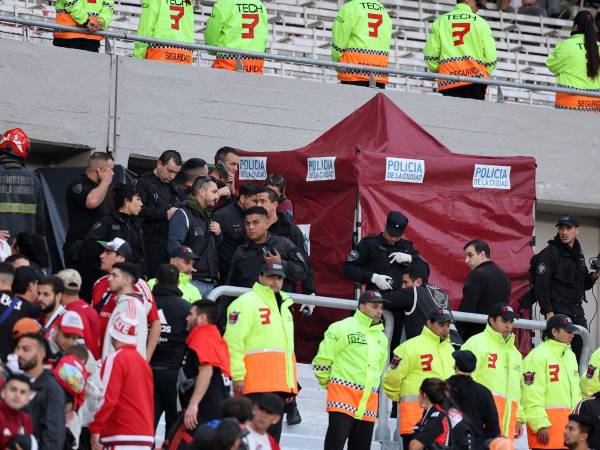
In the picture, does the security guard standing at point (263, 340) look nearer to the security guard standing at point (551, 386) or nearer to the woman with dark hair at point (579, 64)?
the security guard standing at point (551, 386)

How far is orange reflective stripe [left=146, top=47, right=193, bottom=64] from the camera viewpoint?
16938 mm

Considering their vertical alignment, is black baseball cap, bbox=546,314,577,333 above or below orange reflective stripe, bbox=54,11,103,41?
below

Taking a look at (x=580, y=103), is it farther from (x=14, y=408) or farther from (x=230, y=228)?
(x=14, y=408)

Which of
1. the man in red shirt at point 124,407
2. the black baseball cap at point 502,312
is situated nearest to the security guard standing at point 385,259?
the black baseball cap at point 502,312

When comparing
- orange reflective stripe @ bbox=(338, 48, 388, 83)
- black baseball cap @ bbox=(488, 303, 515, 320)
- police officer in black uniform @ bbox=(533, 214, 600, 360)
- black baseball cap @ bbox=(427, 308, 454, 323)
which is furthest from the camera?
orange reflective stripe @ bbox=(338, 48, 388, 83)

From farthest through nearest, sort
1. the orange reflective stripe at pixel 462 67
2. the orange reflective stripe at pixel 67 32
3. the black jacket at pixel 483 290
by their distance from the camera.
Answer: the orange reflective stripe at pixel 462 67 → the orange reflective stripe at pixel 67 32 → the black jacket at pixel 483 290

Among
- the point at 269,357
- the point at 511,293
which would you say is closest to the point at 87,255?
the point at 269,357

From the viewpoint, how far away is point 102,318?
11.1 meters

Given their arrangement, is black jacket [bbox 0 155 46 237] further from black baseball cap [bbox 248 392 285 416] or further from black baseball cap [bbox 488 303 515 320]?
black baseball cap [bbox 248 392 285 416]

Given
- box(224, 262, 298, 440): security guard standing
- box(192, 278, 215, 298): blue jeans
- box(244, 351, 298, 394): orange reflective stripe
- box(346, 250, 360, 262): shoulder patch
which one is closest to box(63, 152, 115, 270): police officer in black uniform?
box(192, 278, 215, 298): blue jeans

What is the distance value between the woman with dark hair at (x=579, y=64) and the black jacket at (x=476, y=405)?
25.9 ft

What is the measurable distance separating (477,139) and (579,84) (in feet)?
4.88

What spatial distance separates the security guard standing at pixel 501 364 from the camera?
12586 mm

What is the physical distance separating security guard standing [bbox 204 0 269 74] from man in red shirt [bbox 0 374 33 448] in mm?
8463
